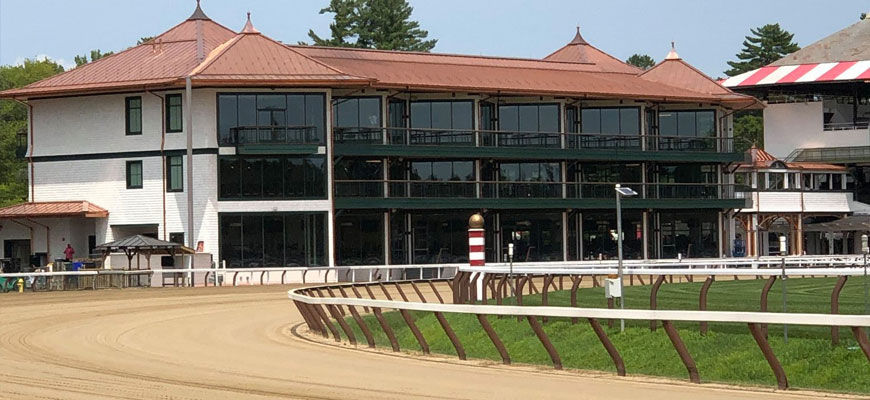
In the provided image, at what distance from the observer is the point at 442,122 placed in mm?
61625

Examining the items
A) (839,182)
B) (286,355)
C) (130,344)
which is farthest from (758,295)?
(839,182)

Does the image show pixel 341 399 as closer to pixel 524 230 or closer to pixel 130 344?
pixel 130 344

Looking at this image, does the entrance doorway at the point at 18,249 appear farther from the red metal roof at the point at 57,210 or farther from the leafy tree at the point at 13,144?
the leafy tree at the point at 13,144

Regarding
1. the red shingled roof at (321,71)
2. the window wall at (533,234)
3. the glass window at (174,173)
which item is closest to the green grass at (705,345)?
the red shingled roof at (321,71)

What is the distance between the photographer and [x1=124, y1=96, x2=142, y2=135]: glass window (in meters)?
57.8

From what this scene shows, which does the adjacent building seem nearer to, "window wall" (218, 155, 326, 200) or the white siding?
the white siding

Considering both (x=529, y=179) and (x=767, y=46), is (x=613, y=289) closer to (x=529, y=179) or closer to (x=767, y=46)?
(x=529, y=179)

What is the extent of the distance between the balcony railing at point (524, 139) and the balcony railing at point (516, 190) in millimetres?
1622

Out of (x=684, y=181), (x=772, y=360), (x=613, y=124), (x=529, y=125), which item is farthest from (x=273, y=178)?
(x=772, y=360)

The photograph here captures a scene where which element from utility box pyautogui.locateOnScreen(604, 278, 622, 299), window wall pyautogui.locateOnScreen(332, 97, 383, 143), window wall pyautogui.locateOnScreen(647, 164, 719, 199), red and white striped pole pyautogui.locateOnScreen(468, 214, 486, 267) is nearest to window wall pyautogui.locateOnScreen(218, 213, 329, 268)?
window wall pyautogui.locateOnScreen(332, 97, 383, 143)

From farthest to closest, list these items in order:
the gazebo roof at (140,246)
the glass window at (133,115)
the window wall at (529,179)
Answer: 1. the window wall at (529,179)
2. the glass window at (133,115)
3. the gazebo roof at (140,246)

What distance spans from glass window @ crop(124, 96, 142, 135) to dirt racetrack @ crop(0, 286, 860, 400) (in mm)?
28779

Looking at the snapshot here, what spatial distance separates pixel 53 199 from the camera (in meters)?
59.6

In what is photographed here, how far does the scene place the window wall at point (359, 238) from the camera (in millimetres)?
58375
